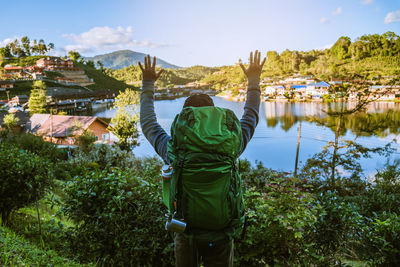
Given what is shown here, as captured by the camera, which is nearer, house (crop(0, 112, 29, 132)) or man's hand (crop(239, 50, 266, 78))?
man's hand (crop(239, 50, 266, 78))

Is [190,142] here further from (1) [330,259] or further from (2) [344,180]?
(2) [344,180]

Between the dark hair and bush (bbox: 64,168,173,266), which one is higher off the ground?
the dark hair

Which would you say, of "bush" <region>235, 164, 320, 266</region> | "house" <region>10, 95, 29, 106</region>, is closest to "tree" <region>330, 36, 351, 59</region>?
"bush" <region>235, 164, 320, 266</region>

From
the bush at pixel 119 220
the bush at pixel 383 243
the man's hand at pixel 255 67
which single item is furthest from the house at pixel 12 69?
the bush at pixel 383 243

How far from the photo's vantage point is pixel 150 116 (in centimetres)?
148

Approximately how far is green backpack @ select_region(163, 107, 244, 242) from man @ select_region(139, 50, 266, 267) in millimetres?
45

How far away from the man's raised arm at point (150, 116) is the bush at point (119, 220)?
0.98 meters

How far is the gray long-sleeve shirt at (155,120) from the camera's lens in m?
1.36

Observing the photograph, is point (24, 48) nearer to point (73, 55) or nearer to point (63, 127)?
point (73, 55)

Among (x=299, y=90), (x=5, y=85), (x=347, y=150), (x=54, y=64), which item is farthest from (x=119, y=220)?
(x=54, y=64)

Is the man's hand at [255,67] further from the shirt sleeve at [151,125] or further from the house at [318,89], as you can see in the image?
the house at [318,89]

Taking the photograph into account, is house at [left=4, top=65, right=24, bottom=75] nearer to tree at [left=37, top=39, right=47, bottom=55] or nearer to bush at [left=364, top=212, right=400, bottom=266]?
tree at [left=37, top=39, right=47, bottom=55]

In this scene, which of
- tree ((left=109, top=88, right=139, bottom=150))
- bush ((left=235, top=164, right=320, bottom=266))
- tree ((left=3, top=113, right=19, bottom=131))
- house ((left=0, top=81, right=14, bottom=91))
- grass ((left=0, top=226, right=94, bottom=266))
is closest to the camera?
grass ((left=0, top=226, right=94, bottom=266))

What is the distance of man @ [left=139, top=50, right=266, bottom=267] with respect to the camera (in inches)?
44.9
